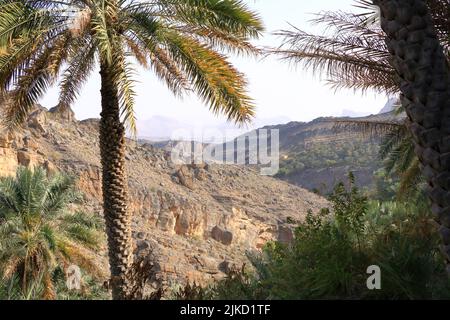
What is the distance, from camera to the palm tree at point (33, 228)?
1432cm

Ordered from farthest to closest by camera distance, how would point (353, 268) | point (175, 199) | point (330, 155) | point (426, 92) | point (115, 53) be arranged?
point (330, 155), point (175, 199), point (115, 53), point (353, 268), point (426, 92)

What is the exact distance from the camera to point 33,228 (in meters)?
15.0

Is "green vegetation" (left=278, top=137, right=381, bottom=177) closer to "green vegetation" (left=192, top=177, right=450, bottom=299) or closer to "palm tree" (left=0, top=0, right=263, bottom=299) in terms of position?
"palm tree" (left=0, top=0, right=263, bottom=299)

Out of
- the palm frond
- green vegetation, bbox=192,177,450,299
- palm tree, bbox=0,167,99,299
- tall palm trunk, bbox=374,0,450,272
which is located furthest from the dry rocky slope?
tall palm trunk, bbox=374,0,450,272

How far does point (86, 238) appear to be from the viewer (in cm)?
1669

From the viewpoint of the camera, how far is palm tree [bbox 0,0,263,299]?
28.4ft

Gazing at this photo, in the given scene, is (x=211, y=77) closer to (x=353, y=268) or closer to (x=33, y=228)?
(x=353, y=268)

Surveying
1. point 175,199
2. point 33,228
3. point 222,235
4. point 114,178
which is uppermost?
point 175,199

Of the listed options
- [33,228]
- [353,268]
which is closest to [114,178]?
[353,268]

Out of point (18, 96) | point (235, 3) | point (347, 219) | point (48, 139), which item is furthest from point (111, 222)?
point (48, 139)

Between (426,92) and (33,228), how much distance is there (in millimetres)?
12850

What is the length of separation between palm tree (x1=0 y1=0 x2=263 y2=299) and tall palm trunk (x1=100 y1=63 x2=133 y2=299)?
2cm

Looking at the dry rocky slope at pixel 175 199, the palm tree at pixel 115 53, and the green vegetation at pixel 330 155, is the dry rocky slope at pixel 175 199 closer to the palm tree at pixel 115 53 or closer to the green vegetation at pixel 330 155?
the green vegetation at pixel 330 155

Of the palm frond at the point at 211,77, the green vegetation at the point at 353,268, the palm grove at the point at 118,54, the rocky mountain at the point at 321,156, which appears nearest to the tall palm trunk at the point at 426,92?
the green vegetation at the point at 353,268
